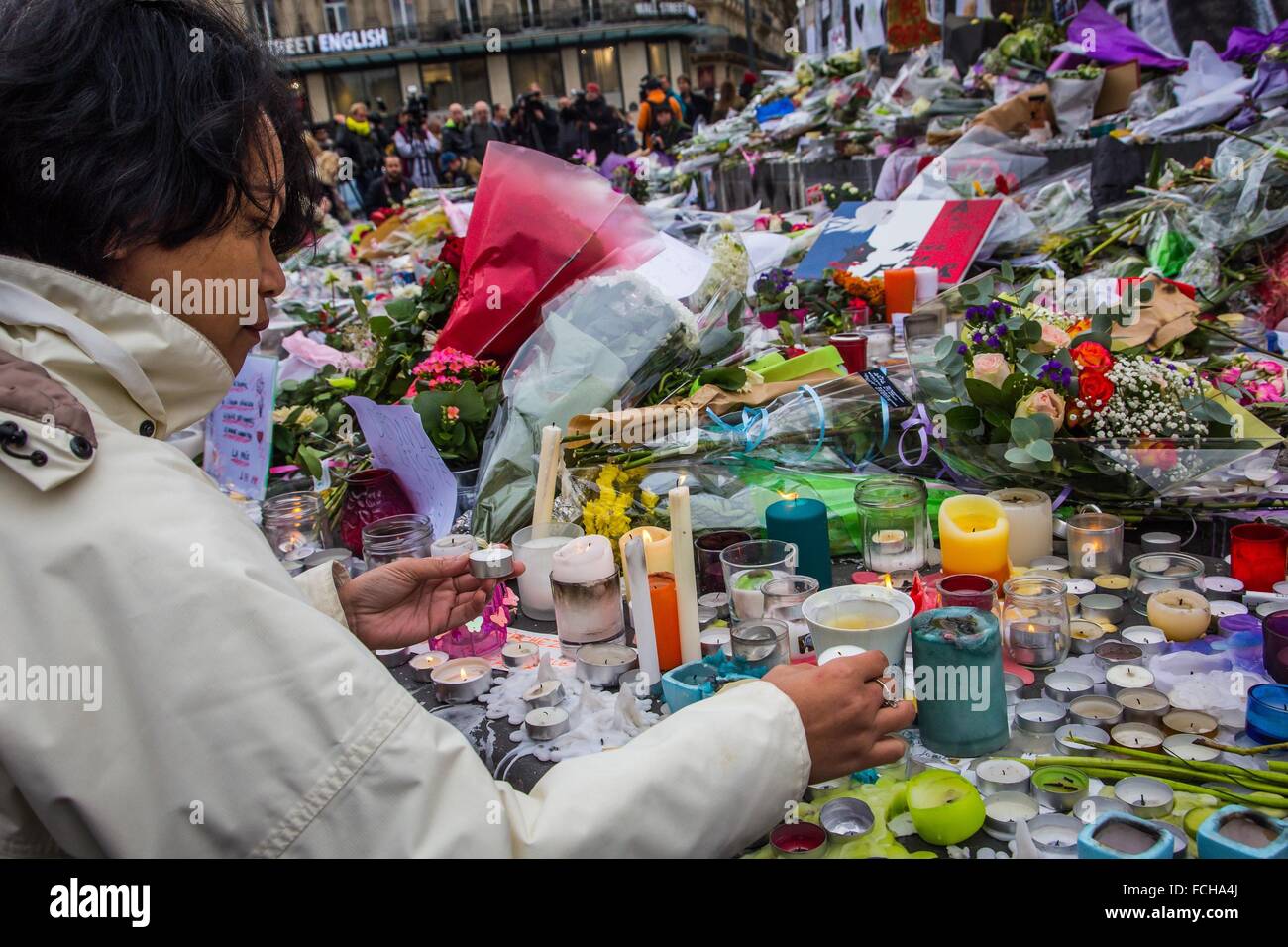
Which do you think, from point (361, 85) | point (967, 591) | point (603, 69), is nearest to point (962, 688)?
point (967, 591)

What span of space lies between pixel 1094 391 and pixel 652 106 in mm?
13456

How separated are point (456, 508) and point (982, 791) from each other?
1.59 meters

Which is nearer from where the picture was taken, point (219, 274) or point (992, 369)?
point (219, 274)

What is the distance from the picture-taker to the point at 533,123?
14.2 metres

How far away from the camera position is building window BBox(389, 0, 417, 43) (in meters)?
40.5

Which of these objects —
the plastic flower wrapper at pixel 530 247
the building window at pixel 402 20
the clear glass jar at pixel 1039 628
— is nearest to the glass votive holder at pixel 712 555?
the clear glass jar at pixel 1039 628

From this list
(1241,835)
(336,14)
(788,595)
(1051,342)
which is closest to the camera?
(1241,835)

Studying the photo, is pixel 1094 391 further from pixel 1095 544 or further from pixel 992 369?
pixel 1095 544

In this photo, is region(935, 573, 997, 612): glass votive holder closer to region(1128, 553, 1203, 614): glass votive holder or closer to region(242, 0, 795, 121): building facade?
region(1128, 553, 1203, 614): glass votive holder

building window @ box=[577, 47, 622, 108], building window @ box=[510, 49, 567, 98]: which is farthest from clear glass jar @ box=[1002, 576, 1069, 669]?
building window @ box=[510, 49, 567, 98]

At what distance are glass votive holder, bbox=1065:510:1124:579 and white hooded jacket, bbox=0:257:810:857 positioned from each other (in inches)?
50.3
